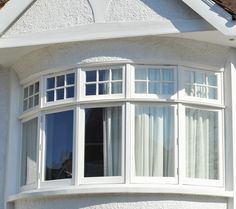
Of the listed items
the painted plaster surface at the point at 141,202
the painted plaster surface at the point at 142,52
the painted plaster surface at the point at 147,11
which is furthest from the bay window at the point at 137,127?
the painted plaster surface at the point at 147,11

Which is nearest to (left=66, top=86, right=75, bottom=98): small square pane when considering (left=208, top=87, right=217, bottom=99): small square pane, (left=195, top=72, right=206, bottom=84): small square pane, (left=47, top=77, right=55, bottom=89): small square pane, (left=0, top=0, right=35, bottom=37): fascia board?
(left=47, top=77, right=55, bottom=89): small square pane

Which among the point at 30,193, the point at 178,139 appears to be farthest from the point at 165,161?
the point at 30,193

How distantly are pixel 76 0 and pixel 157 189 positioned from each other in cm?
355

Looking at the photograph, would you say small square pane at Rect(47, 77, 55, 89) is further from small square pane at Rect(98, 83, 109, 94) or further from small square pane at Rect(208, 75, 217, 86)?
small square pane at Rect(208, 75, 217, 86)

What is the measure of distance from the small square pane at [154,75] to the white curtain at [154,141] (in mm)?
486

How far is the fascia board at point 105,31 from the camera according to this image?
42.2ft

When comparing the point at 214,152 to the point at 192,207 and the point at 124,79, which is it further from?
the point at 124,79

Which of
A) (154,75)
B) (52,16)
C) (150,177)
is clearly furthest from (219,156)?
(52,16)

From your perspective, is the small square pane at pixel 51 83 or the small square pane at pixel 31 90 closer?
the small square pane at pixel 51 83

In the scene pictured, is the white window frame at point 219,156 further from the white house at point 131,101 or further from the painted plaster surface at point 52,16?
the painted plaster surface at point 52,16

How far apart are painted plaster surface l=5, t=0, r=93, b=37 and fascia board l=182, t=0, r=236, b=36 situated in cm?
187

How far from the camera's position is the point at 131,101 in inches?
516

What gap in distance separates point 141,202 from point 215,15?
126 inches

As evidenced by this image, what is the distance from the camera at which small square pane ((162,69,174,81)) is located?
43.6ft
